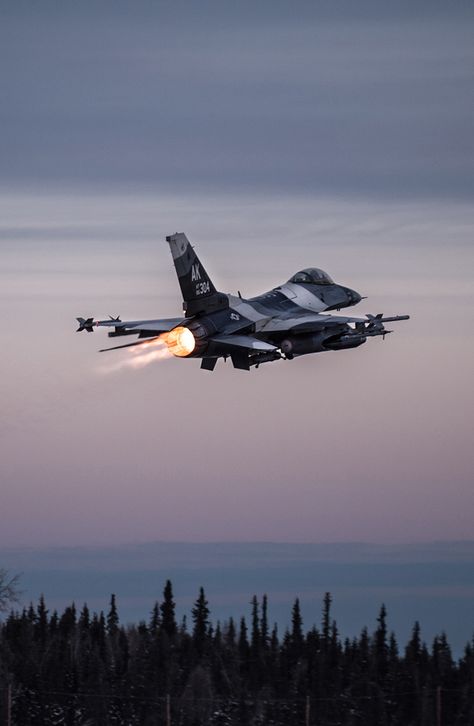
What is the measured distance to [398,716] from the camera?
117000 millimetres

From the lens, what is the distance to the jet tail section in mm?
70500

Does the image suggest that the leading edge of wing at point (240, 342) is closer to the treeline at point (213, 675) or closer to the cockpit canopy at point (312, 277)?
the cockpit canopy at point (312, 277)

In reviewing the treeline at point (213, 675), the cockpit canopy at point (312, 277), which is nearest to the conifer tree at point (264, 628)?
the treeline at point (213, 675)

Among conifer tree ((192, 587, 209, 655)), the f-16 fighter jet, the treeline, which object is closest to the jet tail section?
the f-16 fighter jet

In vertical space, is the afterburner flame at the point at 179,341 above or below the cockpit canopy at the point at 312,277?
below

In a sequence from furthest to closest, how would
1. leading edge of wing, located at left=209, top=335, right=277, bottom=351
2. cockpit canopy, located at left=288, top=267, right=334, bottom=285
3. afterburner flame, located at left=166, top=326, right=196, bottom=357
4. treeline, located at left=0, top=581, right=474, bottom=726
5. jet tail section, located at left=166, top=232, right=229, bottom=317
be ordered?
1. treeline, located at left=0, top=581, right=474, bottom=726
2. cockpit canopy, located at left=288, top=267, right=334, bottom=285
3. jet tail section, located at left=166, top=232, right=229, bottom=317
4. afterburner flame, located at left=166, top=326, right=196, bottom=357
5. leading edge of wing, located at left=209, top=335, right=277, bottom=351

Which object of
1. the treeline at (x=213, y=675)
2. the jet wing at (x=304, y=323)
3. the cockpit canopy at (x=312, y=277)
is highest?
the cockpit canopy at (x=312, y=277)

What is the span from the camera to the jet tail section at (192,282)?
7050 cm

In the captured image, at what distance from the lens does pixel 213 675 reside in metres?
158

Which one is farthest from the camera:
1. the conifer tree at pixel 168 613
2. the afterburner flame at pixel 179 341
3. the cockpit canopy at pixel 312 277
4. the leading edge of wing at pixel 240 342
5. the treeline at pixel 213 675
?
the conifer tree at pixel 168 613

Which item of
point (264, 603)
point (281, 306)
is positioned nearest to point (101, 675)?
point (264, 603)

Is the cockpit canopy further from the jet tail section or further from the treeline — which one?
the treeline

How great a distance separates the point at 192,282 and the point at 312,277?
1019 centimetres

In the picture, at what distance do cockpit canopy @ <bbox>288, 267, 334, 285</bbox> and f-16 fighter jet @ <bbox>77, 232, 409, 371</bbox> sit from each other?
19.9 ft
